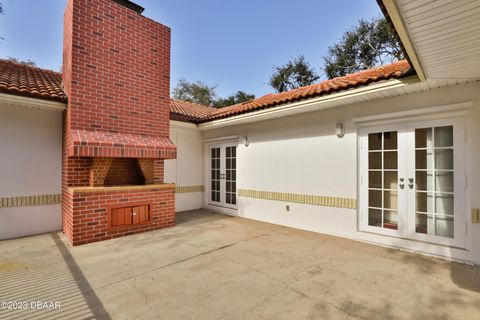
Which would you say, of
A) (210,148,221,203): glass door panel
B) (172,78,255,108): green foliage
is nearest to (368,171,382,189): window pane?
(210,148,221,203): glass door panel

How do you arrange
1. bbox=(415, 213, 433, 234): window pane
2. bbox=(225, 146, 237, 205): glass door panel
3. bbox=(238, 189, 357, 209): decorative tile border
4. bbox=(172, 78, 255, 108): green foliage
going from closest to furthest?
1. bbox=(415, 213, 433, 234): window pane
2. bbox=(238, 189, 357, 209): decorative tile border
3. bbox=(225, 146, 237, 205): glass door panel
4. bbox=(172, 78, 255, 108): green foliage

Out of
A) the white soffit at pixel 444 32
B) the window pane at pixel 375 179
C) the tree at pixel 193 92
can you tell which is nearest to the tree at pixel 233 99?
the tree at pixel 193 92

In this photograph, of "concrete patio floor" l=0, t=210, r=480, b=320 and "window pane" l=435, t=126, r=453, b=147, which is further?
A: "window pane" l=435, t=126, r=453, b=147

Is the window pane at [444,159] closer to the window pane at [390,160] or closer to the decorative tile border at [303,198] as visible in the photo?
the window pane at [390,160]

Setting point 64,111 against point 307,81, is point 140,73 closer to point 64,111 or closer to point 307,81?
point 64,111

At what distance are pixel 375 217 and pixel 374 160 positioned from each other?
1.32 m

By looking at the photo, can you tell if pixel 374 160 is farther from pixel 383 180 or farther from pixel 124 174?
pixel 124 174

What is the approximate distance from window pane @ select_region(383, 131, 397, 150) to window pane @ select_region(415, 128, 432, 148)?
1.27 feet

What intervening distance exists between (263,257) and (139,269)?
2238 millimetres

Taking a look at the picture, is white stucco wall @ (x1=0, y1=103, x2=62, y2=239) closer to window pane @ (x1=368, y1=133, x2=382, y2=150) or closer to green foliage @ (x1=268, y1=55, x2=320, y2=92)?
window pane @ (x1=368, y1=133, x2=382, y2=150)

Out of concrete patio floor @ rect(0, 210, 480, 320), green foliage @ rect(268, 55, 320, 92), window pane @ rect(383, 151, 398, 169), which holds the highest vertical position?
green foliage @ rect(268, 55, 320, 92)

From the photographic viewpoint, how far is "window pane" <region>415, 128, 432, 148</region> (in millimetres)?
4754

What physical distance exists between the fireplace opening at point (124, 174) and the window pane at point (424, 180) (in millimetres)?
6583

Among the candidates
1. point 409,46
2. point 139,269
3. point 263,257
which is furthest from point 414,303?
point 139,269
